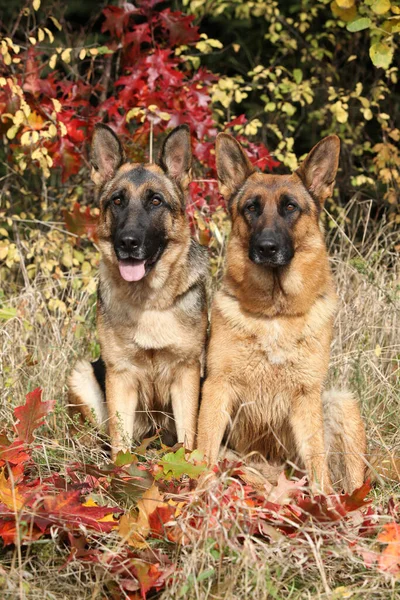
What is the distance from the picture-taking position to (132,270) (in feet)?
14.3

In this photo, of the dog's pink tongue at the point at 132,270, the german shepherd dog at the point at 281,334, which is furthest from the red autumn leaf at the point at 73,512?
the dog's pink tongue at the point at 132,270

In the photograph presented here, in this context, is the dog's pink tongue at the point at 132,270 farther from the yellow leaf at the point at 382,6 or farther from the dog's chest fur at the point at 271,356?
the yellow leaf at the point at 382,6

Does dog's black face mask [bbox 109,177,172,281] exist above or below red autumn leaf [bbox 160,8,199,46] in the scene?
below

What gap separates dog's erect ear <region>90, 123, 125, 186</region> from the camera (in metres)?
4.69

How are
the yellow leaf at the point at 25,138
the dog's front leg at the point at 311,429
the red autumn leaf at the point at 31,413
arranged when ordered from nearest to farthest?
the red autumn leaf at the point at 31,413, the dog's front leg at the point at 311,429, the yellow leaf at the point at 25,138

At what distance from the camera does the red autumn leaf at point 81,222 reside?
6152 millimetres

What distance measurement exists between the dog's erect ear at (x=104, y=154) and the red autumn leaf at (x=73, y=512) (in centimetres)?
230

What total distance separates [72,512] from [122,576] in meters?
0.33

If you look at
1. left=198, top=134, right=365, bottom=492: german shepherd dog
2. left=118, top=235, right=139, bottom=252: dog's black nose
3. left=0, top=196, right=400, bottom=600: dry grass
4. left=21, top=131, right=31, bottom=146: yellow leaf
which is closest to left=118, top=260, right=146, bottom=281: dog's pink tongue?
left=118, top=235, right=139, bottom=252: dog's black nose

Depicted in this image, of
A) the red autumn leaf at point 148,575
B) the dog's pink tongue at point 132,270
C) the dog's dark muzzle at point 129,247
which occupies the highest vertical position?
the dog's dark muzzle at point 129,247

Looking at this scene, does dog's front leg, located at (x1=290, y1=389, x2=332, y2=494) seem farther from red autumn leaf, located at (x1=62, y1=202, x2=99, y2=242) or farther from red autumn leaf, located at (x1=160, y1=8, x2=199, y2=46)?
red autumn leaf, located at (x1=160, y1=8, x2=199, y2=46)

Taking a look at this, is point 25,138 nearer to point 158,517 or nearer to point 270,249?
point 270,249

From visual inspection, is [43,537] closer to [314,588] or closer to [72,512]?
[72,512]

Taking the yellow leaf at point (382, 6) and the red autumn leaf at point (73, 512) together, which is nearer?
the red autumn leaf at point (73, 512)
